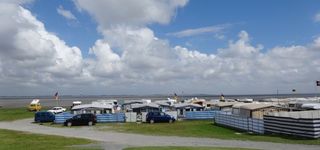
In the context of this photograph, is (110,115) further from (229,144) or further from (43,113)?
(229,144)

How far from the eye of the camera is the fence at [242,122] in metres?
39.4

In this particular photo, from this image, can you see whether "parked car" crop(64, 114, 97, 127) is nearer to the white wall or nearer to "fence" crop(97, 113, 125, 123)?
"fence" crop(97, 113, 125, 123)

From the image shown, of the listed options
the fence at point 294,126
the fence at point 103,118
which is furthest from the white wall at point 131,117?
the fence at point 294,126

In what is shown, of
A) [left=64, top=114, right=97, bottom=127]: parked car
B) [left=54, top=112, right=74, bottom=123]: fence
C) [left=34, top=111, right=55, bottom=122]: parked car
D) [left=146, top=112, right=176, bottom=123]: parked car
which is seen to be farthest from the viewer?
[left=34, top=111, right=55, bottom=122]: parked car

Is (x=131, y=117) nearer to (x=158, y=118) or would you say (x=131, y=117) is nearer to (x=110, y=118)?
(x=110, y=118)

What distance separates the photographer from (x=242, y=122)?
43.1m

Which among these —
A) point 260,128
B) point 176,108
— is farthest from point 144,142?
point 176,108

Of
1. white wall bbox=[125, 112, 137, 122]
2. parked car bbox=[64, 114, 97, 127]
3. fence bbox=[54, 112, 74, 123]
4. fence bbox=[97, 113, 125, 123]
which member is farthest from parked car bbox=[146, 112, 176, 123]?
fence bbox=[54, 112, 74, 123]

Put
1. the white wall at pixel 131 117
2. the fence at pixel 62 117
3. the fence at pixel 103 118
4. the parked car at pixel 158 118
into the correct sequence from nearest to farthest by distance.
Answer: the parked car at pixel 158 118
the fence at pixel 62 117
the fence at pixel 103 118
the white wall at pixel 131 117

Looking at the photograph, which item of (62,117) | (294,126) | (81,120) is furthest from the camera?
(62,117)

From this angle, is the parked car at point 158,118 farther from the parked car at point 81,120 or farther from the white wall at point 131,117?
the parked car at point 81,120

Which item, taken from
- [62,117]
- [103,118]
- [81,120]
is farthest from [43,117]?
[81,120]

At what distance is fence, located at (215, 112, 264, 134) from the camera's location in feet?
129

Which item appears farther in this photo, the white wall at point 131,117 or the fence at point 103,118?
the white wall at point 131,117
